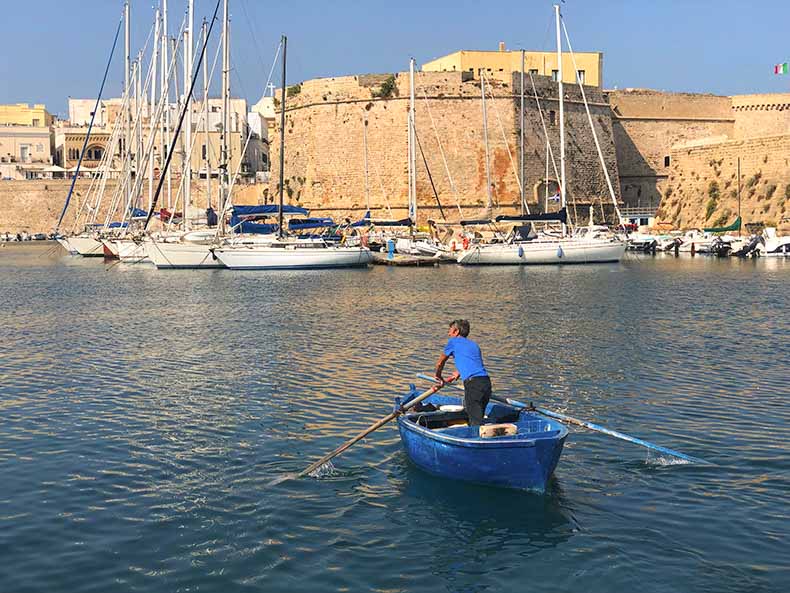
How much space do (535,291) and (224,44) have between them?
14.0m

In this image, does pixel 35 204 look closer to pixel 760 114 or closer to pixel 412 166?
pixel 412 166

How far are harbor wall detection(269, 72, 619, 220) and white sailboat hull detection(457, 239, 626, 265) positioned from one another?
8.58 m

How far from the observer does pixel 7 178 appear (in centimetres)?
Result: 6888

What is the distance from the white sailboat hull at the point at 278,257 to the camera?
30234 millimetres

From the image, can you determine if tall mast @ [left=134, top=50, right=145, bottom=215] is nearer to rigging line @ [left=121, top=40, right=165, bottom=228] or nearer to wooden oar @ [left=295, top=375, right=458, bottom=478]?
rigging line @ [left=121, top=40, right=165, bottom=228]

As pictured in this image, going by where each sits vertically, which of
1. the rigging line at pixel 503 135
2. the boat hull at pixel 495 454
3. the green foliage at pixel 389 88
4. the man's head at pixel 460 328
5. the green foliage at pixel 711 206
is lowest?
the boat hull at pixel 495 454

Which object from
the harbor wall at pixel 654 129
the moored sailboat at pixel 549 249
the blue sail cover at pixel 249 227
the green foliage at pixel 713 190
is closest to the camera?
the blue sail cover at pixel 249 227

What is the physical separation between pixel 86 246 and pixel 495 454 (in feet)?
120

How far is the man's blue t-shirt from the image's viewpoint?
26.2 ft

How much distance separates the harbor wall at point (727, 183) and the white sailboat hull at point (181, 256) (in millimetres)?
23158

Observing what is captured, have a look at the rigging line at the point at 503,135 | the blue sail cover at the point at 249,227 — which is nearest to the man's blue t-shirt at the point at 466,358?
the blue sail cover at the point at 249,227

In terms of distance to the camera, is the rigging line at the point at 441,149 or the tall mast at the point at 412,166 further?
the rigging line at the point at 441,149

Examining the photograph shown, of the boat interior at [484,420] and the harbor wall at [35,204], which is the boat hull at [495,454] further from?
the harbor wall at [35,204]

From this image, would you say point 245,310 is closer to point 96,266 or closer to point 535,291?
point 535,291
